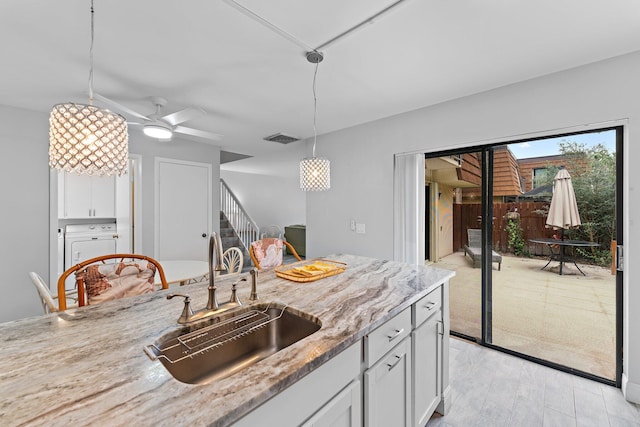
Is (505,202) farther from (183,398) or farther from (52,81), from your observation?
(52,81)

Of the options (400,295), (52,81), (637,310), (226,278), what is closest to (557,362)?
(637,310)

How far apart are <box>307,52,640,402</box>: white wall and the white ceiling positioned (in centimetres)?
16

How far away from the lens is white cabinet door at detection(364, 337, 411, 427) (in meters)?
1.15

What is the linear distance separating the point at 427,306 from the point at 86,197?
549 centimetres

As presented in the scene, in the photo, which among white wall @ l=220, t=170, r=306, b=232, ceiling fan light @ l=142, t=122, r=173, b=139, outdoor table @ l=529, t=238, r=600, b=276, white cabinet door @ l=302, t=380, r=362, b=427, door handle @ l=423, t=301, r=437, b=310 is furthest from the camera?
white wall @ l=220, t=170, r=306, b=232

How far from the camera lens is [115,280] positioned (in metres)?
1.73

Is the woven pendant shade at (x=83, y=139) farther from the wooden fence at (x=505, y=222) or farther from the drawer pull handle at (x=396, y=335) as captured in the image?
the wooden fence at (x=505, y=222)

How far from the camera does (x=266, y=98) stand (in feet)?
9.16

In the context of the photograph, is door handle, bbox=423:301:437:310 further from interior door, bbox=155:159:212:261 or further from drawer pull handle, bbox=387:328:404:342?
interior door, bbox=155:159:212:261

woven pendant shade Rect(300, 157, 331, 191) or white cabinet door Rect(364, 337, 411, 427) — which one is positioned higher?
woven pendant shade Rect(300, 157, 331, 191)

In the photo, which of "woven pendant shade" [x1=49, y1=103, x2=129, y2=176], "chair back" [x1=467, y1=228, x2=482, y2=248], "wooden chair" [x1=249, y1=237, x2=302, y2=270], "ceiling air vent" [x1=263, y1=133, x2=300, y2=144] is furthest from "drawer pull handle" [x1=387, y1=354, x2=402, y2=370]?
"ceiling air vent" [x1=263, y1=133, x2=300, y2=144]

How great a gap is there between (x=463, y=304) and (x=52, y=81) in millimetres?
4473

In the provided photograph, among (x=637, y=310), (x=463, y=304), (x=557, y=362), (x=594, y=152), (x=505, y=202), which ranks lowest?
(x=557, y=362)

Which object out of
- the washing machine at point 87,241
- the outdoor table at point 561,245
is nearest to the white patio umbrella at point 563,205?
the outdoor table at point 561,245
